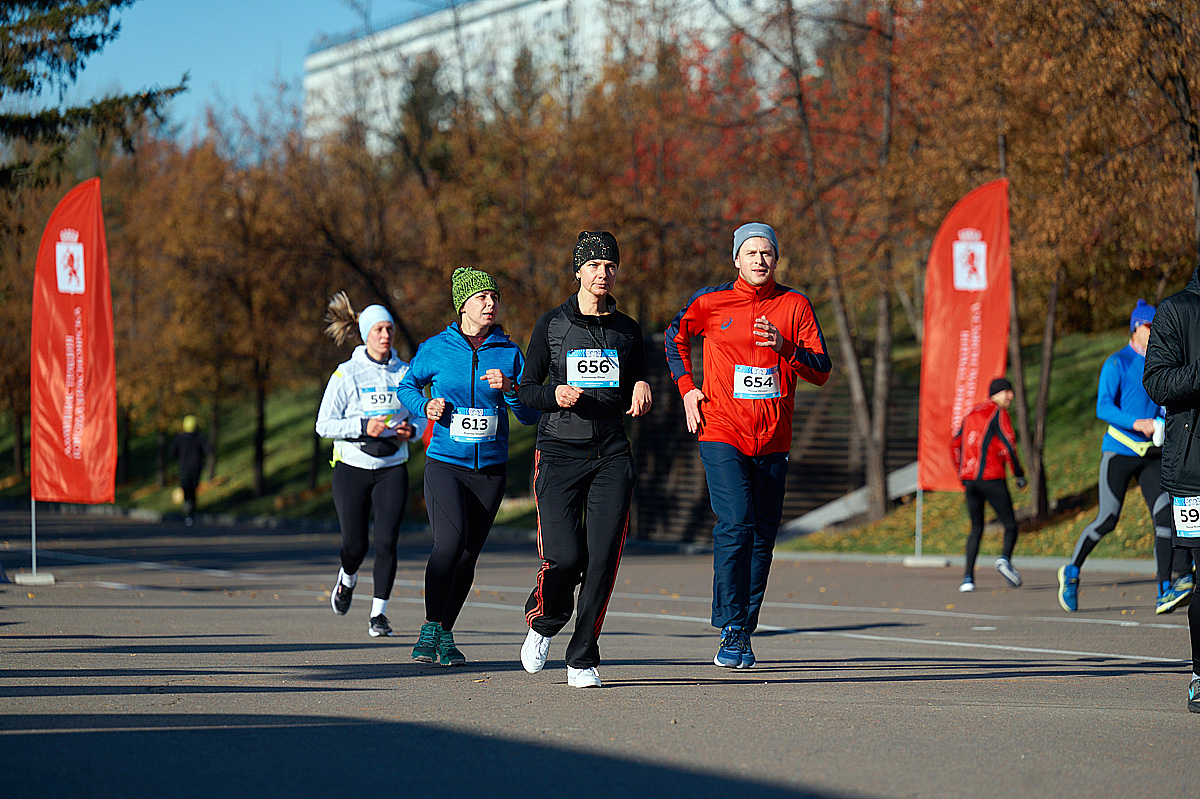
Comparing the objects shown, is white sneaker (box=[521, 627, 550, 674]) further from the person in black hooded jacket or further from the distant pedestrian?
the distant pedestrian

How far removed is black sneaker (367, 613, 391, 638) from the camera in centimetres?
891

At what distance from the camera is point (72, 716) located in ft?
18.4

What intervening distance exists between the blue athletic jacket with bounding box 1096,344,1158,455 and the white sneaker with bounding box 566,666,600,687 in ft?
18.8

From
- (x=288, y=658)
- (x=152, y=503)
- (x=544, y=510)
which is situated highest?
(x=544, y=510)

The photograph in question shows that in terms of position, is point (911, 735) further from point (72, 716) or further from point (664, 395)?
point (664, 395)

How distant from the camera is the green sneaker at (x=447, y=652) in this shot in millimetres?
7477

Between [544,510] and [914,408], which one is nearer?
[544,510]

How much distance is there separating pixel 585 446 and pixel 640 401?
38cm

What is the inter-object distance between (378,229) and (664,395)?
432 inches

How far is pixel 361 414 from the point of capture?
934 cm

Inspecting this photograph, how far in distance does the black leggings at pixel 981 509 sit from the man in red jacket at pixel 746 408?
6.17 m

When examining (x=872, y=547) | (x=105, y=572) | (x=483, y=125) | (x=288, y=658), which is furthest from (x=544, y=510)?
(x=483, y=125)

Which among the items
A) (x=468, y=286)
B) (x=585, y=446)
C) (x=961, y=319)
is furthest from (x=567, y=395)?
(x=961, y=319)

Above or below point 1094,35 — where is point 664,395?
below
